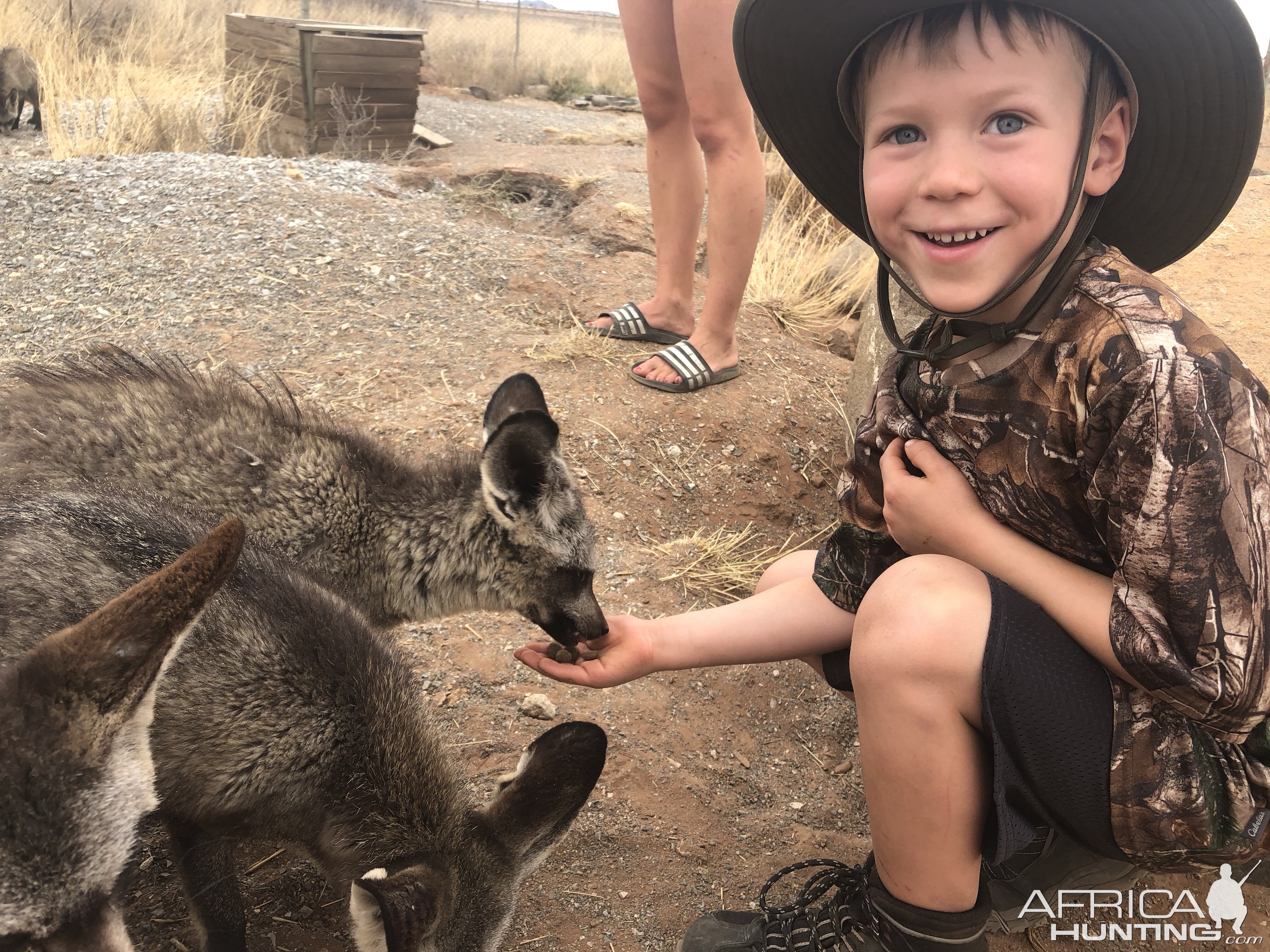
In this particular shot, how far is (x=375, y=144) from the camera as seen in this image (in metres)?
12.5

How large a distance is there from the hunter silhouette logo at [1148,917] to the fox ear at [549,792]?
61.1 inches

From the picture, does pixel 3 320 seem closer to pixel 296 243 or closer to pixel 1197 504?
pixel 296 243

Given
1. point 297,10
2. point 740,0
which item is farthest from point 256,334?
point 297,10

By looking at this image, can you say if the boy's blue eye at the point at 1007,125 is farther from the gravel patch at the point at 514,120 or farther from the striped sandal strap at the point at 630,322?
the gravel patch at the point at 514,120

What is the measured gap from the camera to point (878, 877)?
8.77ft

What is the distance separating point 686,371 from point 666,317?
2.43 ft

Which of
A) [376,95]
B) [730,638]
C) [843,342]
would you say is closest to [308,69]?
[376,95]

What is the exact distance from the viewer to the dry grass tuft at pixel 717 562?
4.79 meters

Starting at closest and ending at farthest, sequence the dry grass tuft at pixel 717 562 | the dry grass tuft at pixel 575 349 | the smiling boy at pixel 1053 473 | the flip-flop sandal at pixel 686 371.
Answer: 1. the smiling boy at pixel 1053 473
2. the dry grass tuft at pixel 717 562
3. the flip-flop sandal at pixel 686 371
4. the dry grass tuft at pixel 575 349

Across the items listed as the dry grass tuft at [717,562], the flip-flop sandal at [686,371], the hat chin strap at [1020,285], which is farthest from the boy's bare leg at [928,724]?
the flip-flop sandal at [686,371]

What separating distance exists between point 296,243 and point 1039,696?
658cm

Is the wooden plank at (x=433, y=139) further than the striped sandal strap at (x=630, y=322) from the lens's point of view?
Yes

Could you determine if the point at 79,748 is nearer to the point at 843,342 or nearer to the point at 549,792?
the point at 549,792

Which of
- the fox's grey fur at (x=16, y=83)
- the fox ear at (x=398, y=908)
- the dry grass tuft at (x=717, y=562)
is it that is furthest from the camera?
the fox's grey fur at (x=16, y=83)
